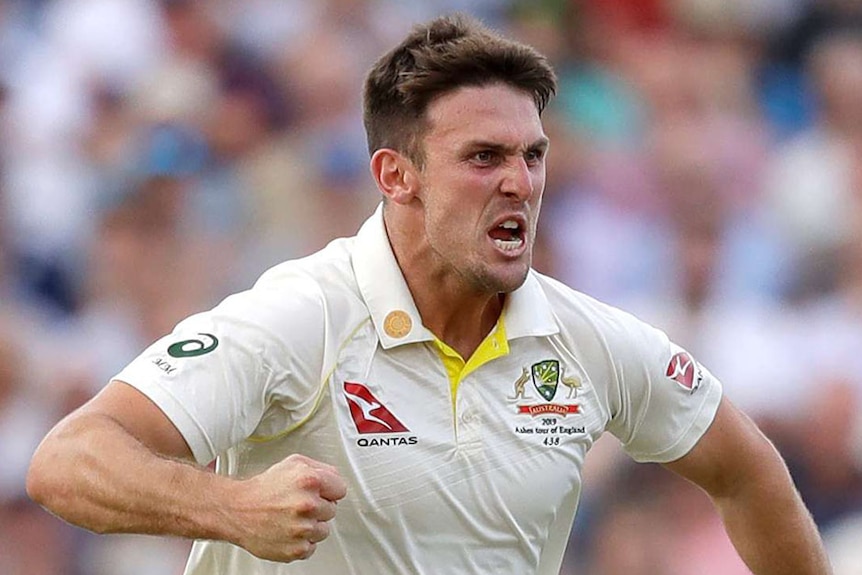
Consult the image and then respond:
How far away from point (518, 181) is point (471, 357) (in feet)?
1.45

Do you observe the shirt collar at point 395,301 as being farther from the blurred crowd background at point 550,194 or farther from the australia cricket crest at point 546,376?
the blurred crowd background at point 550,194

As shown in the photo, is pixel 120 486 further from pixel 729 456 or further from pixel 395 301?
pixel 729 456

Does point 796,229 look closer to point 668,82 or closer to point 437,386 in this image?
point 668,82

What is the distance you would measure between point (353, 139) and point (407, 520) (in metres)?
4.56

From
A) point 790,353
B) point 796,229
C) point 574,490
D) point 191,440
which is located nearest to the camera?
point 191,440

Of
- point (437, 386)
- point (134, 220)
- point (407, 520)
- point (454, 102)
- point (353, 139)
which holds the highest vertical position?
point (353, 139)

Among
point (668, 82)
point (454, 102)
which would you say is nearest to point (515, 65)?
point (454, 102)

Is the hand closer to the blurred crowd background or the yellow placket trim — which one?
the yellow placket trim

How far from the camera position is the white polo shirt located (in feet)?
12.2

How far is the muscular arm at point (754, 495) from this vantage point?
4.46m

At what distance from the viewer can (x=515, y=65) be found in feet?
13.4

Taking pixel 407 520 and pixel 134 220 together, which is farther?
pixel 134 220

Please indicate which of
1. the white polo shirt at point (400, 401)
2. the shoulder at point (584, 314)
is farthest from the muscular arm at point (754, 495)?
the shoulder at point (584, 314)

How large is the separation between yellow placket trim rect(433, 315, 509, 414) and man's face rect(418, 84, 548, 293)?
0.42ft
